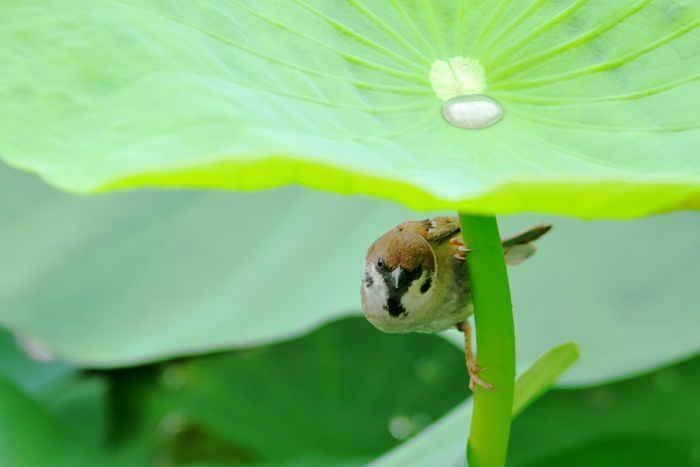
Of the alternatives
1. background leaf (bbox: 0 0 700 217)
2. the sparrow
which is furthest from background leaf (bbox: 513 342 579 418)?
background leaf (bbox: 0 0 700 217)

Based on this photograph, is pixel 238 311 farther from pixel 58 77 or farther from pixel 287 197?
pixel 58 77

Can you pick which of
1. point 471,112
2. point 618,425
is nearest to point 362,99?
point 471,112

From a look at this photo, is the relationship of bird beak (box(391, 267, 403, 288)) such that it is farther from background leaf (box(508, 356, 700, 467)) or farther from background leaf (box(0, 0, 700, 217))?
background leaf (box(508, 356, 700, 467))

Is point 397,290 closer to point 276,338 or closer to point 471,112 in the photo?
point 471,112

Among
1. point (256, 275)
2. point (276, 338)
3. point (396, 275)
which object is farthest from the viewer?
point (256, 275)

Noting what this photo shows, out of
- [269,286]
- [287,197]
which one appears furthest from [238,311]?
[287,197]
